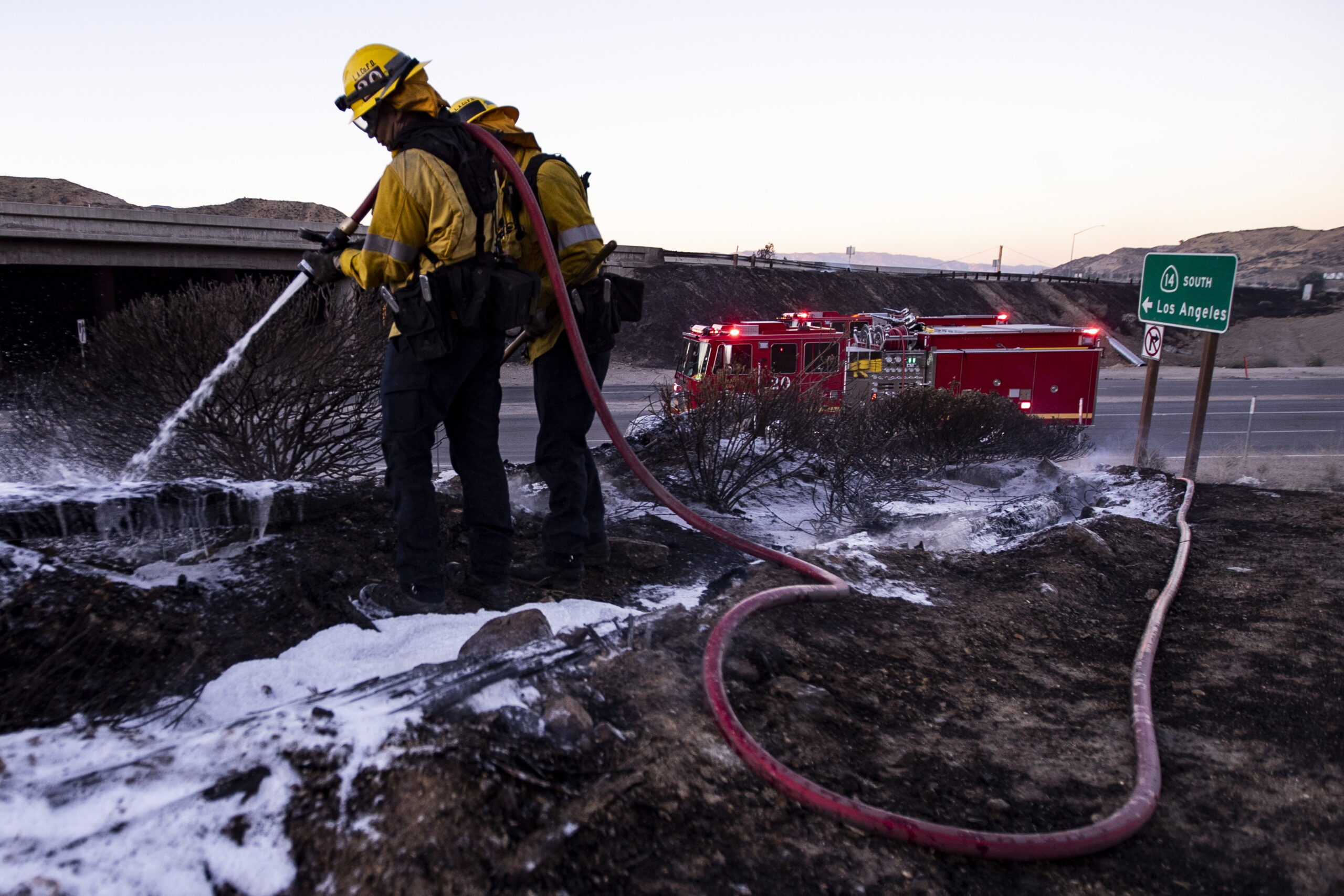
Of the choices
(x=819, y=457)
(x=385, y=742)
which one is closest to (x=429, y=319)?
(x=385, y=742)

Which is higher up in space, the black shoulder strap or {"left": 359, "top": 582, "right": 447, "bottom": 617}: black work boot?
the black shoulder strap

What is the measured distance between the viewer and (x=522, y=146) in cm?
345

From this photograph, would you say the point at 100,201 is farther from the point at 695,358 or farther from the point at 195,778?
the point at 195,778

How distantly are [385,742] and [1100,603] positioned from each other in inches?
134

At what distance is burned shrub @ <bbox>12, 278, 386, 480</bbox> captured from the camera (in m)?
4.09

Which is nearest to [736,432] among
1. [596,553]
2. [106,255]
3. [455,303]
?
[596,553]

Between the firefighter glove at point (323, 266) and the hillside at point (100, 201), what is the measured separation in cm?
3909

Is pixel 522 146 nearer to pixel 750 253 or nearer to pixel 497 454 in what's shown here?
pixel 497 454

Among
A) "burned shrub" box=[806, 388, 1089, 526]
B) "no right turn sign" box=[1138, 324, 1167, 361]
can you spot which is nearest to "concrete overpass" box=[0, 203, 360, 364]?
"burned shrub" box=[806, 388, 1089, 526]

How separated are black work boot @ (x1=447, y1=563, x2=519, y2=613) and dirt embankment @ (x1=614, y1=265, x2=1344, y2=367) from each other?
88.2ft

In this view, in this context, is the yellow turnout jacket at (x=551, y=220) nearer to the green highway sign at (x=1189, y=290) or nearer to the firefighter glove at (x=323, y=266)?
the firefighter glove at (x=323, y=266)

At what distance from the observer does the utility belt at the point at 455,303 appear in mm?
2934

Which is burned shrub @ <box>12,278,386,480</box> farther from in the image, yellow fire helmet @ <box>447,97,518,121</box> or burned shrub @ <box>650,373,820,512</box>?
burned shrub @ <box>650,373,820,512</box>

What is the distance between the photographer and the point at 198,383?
411cm
